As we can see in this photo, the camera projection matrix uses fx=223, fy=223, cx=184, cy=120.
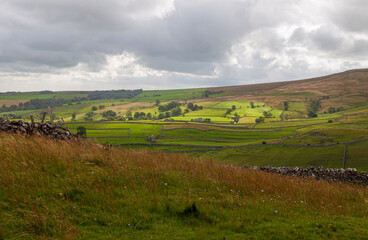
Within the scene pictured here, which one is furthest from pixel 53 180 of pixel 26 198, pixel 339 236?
pixel 339 236

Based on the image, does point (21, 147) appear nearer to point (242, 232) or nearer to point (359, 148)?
point (242, 232)

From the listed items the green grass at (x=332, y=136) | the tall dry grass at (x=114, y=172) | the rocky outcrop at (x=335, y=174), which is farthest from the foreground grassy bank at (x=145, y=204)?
the green grass at (x=332, y=136)

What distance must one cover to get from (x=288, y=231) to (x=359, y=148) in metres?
74.8

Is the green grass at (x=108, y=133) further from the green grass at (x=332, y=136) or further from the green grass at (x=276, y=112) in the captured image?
the green grass at (x=276, y=112)

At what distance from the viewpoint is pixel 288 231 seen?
18.1 ft

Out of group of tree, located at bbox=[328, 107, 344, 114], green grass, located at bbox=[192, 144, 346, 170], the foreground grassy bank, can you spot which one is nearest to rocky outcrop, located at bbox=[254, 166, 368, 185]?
the foreground grassy bank

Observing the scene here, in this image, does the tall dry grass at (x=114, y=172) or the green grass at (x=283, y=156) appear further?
the green grass at (x=283, y=156)

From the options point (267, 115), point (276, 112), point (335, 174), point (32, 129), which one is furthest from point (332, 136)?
point (276, 112)

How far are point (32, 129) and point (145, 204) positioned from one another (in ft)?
39.0

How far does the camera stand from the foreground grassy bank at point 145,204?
17.1 ft

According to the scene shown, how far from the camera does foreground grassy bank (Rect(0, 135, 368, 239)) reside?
5199 millimetres

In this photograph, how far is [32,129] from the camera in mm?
14312

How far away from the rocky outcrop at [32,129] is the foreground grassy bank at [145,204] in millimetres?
5346

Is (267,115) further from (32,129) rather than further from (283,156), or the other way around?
(32,129)
